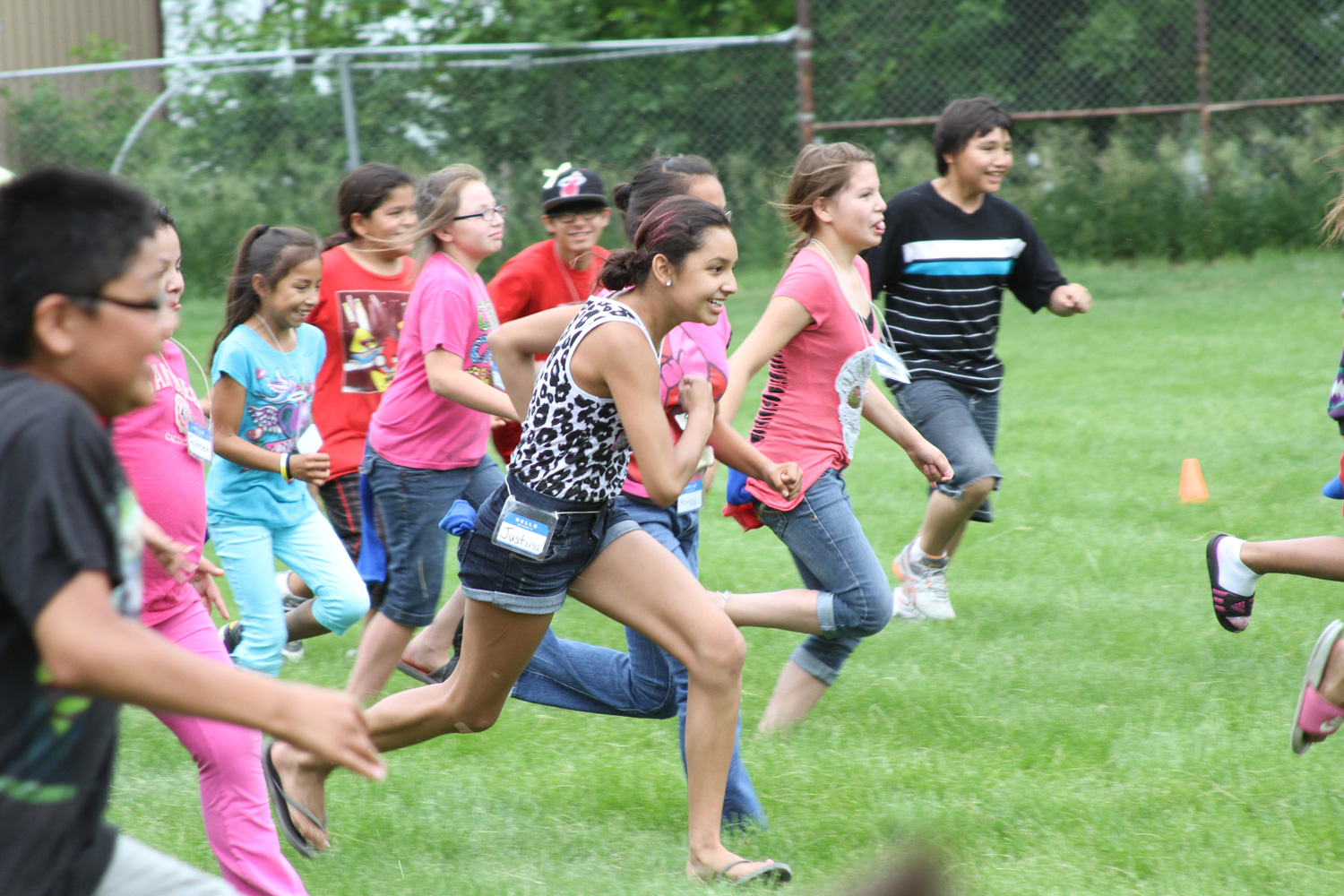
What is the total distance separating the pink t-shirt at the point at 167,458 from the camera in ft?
11.2

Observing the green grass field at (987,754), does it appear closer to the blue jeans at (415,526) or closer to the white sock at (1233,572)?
the white sock at (1233,572)

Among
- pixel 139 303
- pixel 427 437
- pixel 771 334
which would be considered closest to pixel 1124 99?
pixel 771 334

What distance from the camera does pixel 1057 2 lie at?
17.6m

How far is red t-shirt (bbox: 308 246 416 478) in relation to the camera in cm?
533

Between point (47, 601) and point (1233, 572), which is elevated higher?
point (47, 601)

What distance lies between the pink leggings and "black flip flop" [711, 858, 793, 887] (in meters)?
1.04

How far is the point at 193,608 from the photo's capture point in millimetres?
3254

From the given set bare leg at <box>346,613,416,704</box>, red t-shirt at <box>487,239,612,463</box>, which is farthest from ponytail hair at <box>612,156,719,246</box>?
bare leg at <box>346,613,416,704</box>

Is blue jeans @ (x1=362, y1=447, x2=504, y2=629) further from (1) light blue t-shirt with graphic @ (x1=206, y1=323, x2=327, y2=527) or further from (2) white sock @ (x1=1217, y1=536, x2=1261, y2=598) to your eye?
(2) white sock @ (x1=1217, y1=536, x2=1261, y2=598)

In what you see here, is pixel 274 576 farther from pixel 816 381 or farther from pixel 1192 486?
pixel 1192 486

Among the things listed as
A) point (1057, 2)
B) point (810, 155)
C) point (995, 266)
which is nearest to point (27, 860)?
point (810, 155)

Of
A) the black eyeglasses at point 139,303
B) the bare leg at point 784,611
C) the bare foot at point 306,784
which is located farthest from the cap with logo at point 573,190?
the black eyeglasses at point 139,303

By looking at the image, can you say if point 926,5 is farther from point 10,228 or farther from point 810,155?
point 10,228

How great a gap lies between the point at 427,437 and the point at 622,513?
54.4 inches
